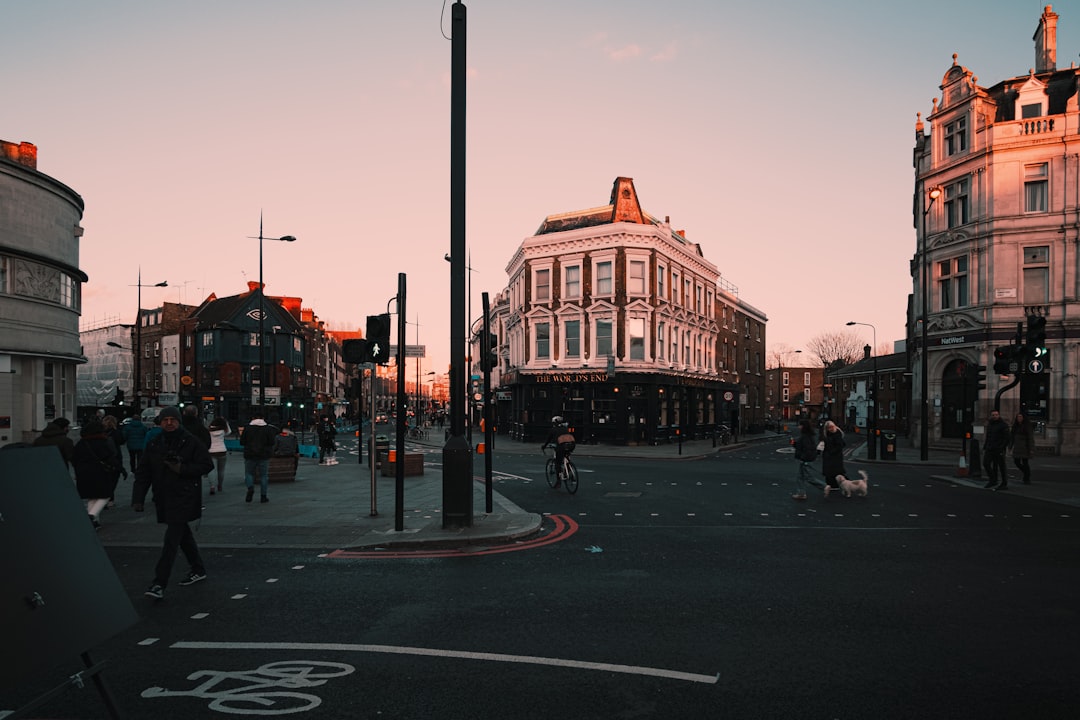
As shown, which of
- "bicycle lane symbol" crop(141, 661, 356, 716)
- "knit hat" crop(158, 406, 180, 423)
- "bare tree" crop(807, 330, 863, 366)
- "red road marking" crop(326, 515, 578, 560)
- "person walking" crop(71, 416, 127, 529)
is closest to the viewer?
"bicycle lane symbol" crop(141, 661, 356, 716)

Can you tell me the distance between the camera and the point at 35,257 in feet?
71.6

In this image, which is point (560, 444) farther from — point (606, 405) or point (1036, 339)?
point (606, 405)

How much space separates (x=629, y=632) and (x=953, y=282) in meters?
33.7

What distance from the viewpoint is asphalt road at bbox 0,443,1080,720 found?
14.8 feet

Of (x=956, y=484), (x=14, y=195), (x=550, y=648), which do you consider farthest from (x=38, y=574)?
(x=14, y=195)

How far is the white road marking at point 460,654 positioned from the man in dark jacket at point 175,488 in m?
1.63

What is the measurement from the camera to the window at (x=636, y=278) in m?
37.8

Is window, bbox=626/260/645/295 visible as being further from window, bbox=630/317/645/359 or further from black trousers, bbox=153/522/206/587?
black trousers, bbox=153/522/206/587

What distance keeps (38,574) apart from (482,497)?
1122cm

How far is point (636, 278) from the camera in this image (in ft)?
124

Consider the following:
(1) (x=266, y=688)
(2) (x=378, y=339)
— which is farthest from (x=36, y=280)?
(1) (x=266, y=688)

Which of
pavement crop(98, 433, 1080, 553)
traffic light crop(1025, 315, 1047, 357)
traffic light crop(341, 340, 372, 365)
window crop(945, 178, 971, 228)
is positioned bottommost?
pavement crop(98, 433, 1080, 553)

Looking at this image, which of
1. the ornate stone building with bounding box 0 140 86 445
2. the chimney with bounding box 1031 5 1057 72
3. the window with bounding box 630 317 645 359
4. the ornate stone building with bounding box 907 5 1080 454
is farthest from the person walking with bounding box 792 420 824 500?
the chimney with bounding box 1031 5 1057 72

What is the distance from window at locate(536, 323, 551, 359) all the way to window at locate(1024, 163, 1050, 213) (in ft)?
79.5
